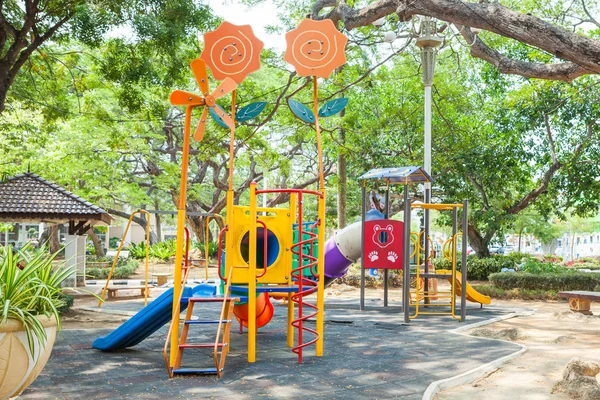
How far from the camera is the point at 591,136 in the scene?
1731 centimetres

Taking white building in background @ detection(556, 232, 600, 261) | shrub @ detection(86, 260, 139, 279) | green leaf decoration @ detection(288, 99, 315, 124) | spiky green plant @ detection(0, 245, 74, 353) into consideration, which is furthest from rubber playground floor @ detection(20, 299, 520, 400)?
white building in background @ detection(556, 232, 600, 261)

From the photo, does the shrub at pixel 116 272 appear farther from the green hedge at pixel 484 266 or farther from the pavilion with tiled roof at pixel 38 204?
the green hedge at pixel 484 266

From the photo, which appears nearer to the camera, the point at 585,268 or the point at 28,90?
the point at 28,90

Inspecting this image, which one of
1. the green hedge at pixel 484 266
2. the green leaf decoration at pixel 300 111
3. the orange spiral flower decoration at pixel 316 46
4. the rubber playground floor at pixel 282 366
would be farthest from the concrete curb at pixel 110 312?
the green hedge at pixel 484 266

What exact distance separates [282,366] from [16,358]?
9.10 feet

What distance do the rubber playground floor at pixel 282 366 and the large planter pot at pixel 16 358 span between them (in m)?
0.55

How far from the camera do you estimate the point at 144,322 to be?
22.6 feet

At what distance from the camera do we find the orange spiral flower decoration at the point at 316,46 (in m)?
7.51

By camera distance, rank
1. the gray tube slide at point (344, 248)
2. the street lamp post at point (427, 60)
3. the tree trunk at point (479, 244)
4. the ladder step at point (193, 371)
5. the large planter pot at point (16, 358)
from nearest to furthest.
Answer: the large planter pot at point (16, 358), the ladder step at point (193, 371), the street lamp post at point (427, 60), the gray tube slide at point (344, 248), the tree trunk at point (479, 244)

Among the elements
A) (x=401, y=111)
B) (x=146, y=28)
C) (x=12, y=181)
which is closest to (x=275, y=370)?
(x=146, y=28)

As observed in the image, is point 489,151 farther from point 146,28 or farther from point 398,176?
point 146,28

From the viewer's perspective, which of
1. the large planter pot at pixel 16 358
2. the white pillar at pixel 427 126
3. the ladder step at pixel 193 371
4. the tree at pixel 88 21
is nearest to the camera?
the large planter pot at pixel 16 358

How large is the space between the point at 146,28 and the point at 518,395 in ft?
27.4

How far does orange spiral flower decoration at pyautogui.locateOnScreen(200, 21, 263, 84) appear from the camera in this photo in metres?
7.33
